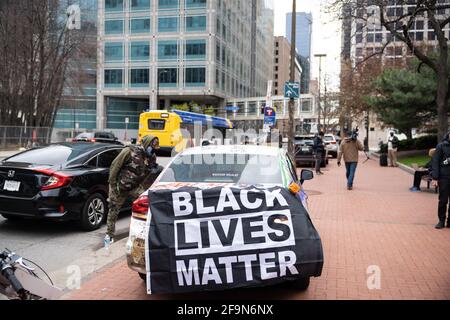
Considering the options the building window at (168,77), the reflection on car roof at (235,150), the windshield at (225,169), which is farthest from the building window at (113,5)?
the windshield at (225,169)

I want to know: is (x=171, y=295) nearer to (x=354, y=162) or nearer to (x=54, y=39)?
(x=354, y=162)

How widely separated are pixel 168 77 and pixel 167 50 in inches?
163

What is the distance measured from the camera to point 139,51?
7269cm

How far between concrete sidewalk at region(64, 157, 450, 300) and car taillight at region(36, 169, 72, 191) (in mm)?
2202

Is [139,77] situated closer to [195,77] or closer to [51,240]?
[195,77]

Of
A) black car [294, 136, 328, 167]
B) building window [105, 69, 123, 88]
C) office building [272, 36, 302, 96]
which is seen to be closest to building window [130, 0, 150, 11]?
building window [105, 69, 123, 88]

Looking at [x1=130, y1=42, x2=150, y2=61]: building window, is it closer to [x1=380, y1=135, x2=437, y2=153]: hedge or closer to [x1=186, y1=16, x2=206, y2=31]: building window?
[x1=186, y1=16, x2=206, y2=31]: building window

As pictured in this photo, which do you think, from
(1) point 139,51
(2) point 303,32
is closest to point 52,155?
(2) point 303,32

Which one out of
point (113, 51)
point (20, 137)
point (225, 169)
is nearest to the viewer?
point (225, 169)

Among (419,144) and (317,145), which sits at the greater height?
(317,145)

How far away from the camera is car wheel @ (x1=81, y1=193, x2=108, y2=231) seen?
7883 millimetres

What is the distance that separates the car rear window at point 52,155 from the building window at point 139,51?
6643 centimetres

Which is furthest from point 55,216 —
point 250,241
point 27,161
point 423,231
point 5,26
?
point 5,26

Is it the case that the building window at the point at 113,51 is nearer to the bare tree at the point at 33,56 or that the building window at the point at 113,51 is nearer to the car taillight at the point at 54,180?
the bare tree at the point at 33,56
